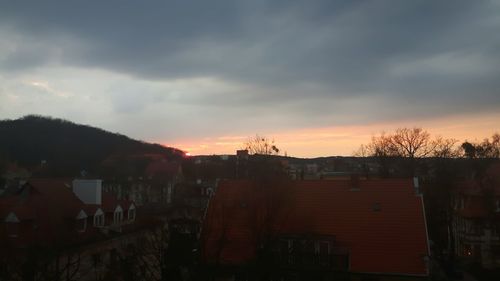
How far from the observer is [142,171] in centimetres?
9712

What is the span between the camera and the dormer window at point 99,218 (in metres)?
28.7

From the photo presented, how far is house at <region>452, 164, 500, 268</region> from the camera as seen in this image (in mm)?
35188

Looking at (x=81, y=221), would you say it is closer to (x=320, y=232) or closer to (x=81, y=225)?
(x=81, y=225)

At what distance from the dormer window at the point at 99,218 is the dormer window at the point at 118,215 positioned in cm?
176

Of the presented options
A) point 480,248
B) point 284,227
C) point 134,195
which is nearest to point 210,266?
point 284,227

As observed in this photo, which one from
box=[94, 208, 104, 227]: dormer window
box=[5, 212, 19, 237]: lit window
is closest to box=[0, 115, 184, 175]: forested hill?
box=[94, 208, 104, 227]: dormer window

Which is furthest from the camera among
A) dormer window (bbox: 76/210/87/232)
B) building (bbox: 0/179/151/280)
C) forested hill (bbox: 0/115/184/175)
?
forested hill (bbox: 0/115/184/175)

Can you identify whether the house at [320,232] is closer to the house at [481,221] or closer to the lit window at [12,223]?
the lit window at [12,223]

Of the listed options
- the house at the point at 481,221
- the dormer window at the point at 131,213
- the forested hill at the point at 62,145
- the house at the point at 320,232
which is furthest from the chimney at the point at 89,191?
the forested hill at the point at 62,145

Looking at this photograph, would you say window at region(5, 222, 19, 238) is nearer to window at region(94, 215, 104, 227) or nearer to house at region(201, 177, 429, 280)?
window at region(94, 215, 104, 227)

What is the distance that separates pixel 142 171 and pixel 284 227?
78192 mm

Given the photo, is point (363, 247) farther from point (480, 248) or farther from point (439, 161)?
point (439, 161)

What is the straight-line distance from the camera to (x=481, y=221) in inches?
1448

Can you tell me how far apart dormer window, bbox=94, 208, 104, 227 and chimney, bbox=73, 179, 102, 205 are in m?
2.16
